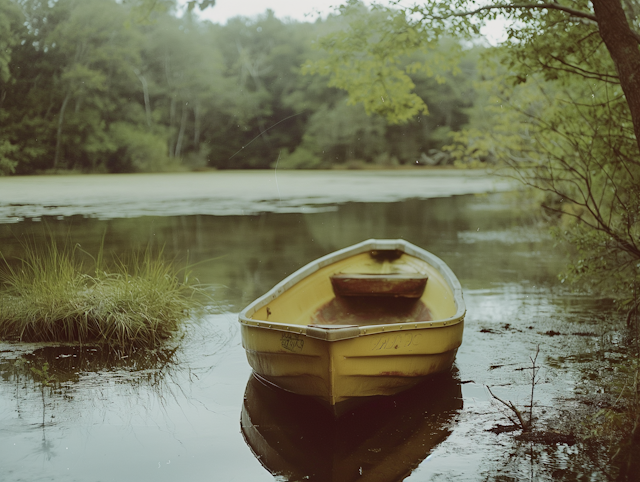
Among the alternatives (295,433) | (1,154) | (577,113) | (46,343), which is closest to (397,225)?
(1,154)

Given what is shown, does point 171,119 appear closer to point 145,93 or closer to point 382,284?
A: point 145,93

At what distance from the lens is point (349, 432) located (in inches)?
129

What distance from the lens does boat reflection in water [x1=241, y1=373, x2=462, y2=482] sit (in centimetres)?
290

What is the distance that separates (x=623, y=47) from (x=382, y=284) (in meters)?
2.34

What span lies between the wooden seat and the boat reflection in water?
1.03 metres

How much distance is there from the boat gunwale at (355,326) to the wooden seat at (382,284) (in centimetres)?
19

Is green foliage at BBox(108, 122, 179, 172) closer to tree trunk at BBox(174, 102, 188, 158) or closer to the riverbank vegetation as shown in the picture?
tree trunk at BBox(174, 102, 188, 158)

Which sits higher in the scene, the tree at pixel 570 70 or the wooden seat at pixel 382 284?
the tree at pixel 570 70

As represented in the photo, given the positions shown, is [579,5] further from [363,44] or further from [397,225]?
[397,225]

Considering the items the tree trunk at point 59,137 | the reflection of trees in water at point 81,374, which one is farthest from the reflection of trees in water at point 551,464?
the tree trunk at point 59,137

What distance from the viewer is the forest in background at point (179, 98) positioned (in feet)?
32.5

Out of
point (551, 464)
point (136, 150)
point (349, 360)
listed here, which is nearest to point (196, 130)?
point (136, 150)

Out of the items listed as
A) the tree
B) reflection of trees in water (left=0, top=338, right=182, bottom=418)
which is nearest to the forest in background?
the tree

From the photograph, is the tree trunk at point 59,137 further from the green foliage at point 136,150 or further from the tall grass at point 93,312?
the tall grass at point 93,312
